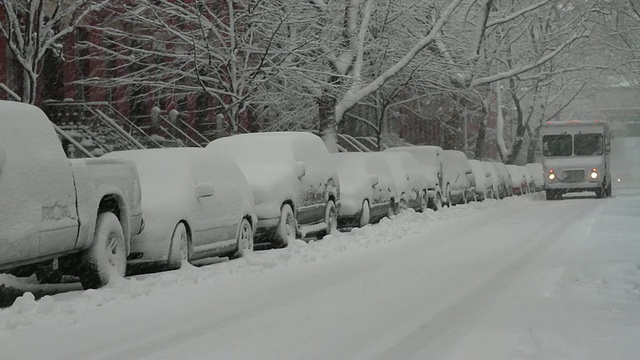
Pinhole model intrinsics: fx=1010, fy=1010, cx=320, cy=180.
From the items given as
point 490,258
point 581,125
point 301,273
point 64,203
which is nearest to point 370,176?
point 490,258

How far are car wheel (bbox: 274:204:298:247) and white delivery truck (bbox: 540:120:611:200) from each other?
948 inches

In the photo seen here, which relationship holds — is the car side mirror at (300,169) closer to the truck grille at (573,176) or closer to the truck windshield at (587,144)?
the truck grille at (573,176)

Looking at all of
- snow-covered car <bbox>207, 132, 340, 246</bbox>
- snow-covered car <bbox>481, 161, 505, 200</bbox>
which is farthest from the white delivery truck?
snow-covered car <bbox>207, 132, 340, 246</bbox>

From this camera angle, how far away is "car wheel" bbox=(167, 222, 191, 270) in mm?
12648

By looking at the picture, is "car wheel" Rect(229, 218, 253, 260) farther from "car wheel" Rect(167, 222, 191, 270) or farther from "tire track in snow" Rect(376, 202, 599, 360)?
"tire track in snow" Rect(376, 202, 599, 360)

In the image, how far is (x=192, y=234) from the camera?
1321cm

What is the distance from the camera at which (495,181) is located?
40094 millimetres

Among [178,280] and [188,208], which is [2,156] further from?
[188,208]

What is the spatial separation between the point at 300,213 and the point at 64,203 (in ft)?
24.5

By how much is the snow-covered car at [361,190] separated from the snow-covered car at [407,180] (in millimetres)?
995

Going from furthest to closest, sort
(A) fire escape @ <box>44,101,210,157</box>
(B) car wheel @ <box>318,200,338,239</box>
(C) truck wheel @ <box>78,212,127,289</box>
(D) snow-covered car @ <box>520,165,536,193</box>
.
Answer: (D) snow-covered car @ <box>520,165,536,193</box> → (A) fire escape @ <box>44,101,210,157</box> → (B) car wheel @ <box>318,200,338,239</box> → (C) truck wheel @ <box>78,212,127,289</box>

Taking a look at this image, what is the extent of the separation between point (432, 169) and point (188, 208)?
17.0m

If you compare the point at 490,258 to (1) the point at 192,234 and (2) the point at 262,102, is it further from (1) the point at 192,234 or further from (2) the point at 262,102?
(2) the point at 262,102

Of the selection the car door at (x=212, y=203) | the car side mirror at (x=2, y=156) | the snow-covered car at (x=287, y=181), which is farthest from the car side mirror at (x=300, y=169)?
the car side mirror at (x=2, y=156)
